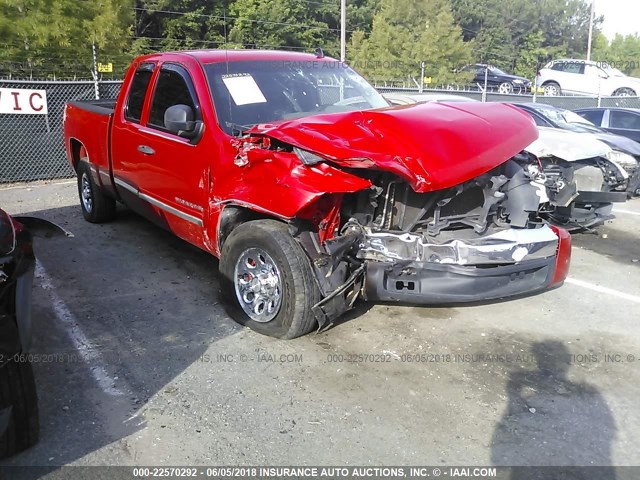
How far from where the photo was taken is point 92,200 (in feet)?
23.3

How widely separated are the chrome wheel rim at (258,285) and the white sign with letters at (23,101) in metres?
7.41

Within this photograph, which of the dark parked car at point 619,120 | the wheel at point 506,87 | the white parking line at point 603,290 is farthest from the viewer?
the wheel at point 506,87

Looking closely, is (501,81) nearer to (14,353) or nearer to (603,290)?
(603,290)

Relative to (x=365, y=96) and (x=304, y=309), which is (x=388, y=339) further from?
(x=365, y=96)

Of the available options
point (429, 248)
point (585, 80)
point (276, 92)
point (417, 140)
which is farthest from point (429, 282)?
point (585, 80)

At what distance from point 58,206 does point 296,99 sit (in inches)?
193

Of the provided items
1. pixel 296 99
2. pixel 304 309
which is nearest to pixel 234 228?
pixel 304 309

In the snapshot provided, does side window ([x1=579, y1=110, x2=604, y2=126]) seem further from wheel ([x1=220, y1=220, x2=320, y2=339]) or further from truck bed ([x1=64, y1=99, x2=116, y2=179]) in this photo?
wheel ([x1=220, y1=220, x2=320, y2=339])

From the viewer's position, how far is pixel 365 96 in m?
5.48

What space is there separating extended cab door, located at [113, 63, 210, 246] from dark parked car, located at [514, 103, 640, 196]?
5.38 m

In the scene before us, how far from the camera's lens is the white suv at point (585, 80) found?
80.6 ft

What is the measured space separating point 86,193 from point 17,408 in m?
4.87

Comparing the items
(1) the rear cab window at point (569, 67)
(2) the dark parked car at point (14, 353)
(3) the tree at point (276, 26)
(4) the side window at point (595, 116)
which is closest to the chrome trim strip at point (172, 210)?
(2) the dark parked car at point (14, 353)

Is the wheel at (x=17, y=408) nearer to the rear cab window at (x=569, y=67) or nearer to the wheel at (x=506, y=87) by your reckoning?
the rear cab window at (x=569, y=67)
